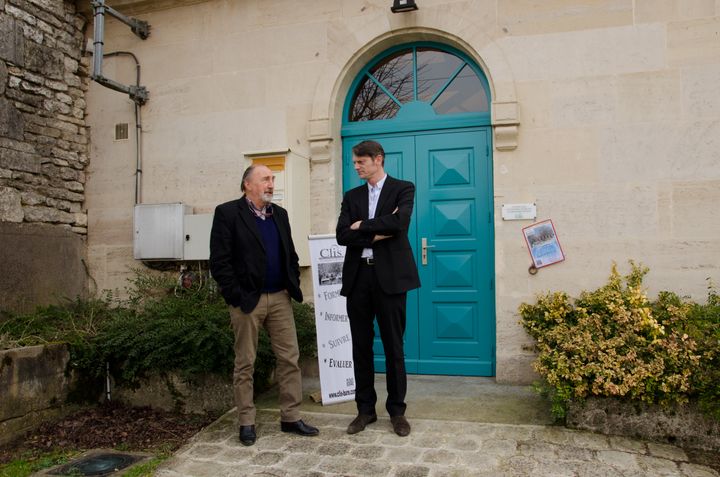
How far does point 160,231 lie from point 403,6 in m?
3.34

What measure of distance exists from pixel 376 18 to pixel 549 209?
249 centimetres

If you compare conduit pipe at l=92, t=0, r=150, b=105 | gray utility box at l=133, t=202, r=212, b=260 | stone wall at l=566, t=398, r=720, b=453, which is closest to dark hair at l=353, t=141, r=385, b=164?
stone wall at l=566, t=398, r=720, b=453

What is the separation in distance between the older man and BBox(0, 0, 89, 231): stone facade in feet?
10.1

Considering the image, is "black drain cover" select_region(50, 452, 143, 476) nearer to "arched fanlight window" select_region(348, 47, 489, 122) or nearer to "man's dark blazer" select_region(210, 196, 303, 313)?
"man's dark blazer" select_region(210, 196, 303, 313)

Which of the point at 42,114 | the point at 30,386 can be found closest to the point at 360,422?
the point at 30,386

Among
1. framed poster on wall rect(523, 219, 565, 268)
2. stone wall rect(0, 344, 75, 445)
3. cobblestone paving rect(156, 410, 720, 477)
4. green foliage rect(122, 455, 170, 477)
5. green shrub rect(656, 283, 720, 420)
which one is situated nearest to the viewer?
cobblestone paving rect(156, 410, 720, 477)

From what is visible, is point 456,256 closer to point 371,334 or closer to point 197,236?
point 371,334

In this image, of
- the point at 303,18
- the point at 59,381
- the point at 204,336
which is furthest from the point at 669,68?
the point at 59,381

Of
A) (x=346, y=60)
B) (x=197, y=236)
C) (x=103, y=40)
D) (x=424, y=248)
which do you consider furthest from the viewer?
(x=103, y=40)

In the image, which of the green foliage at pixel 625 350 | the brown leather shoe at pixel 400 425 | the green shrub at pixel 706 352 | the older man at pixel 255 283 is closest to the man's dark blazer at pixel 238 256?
the older man at pixel 255 283

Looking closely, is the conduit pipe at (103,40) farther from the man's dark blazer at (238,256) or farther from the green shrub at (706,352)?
the green shrub at (706,352)

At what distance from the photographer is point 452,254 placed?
5590 mm

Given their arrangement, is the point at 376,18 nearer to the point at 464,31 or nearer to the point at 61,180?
the point at 464,31

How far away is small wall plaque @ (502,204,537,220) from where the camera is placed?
5227mm
